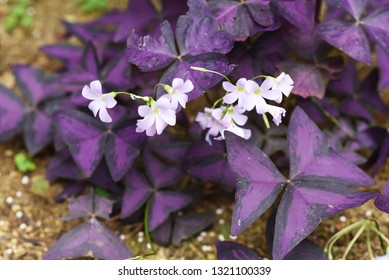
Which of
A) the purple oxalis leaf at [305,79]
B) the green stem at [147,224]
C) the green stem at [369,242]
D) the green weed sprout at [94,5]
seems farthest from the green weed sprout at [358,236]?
the green weed sprout at [94,5]

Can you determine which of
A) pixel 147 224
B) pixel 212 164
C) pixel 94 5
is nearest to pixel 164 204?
pixel 147 224

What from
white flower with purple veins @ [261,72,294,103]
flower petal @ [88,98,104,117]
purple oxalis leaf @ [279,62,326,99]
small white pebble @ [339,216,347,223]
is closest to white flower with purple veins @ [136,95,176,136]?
flower petal @ [88,98,104,117]

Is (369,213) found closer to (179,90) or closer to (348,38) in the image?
(348,38)

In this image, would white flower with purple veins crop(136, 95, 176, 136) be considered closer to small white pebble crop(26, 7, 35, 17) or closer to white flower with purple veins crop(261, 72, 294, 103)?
white flower with purple veins crop(261, 72, 294, 103)

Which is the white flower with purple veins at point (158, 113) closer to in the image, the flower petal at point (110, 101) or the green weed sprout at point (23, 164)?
Answer: the flower petal at point (110, 101)

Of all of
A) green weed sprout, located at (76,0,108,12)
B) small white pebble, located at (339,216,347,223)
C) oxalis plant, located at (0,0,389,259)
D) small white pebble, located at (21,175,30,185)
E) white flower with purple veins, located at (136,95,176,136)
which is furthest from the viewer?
green weed sprout, located at (76,0,108,12)
